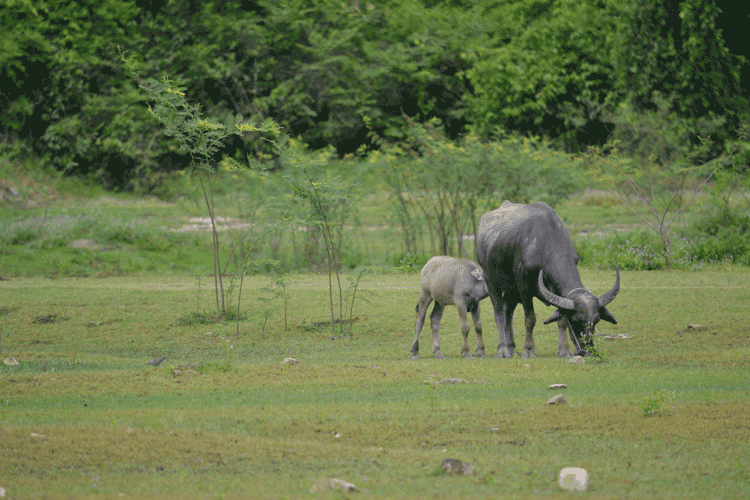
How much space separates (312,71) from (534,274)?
25.9m

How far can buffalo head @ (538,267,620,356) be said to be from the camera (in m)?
9.42

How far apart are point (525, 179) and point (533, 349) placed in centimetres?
964

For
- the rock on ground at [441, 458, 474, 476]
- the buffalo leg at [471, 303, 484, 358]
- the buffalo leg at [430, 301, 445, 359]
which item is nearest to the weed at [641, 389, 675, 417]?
the rock on ground at [441, 458, 474, 476]

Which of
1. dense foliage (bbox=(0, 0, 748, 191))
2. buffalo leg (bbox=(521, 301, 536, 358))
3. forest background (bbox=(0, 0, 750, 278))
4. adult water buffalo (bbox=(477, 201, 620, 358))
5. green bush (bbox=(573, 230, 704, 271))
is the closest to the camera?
adult water buffalo (bbox=(477, 201, 620, 358))

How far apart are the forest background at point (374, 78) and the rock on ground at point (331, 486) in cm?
1778

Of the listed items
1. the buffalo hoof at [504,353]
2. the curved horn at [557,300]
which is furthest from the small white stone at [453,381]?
the buffalo hoof at [504,353]

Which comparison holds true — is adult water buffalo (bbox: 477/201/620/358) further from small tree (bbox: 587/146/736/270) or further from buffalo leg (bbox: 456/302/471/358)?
small tree (bbox: 587/146/736/270)

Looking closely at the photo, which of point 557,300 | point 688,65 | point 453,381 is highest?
point 688,65

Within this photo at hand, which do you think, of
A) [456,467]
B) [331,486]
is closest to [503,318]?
[456,467]

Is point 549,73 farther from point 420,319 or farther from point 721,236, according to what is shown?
point 420,319

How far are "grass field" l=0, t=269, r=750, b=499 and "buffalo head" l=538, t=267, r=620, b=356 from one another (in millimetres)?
472

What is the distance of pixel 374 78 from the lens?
3488 cm

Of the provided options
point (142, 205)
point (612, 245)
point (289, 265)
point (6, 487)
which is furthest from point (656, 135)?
point (6, 487)

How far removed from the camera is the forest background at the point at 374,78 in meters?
24.8
